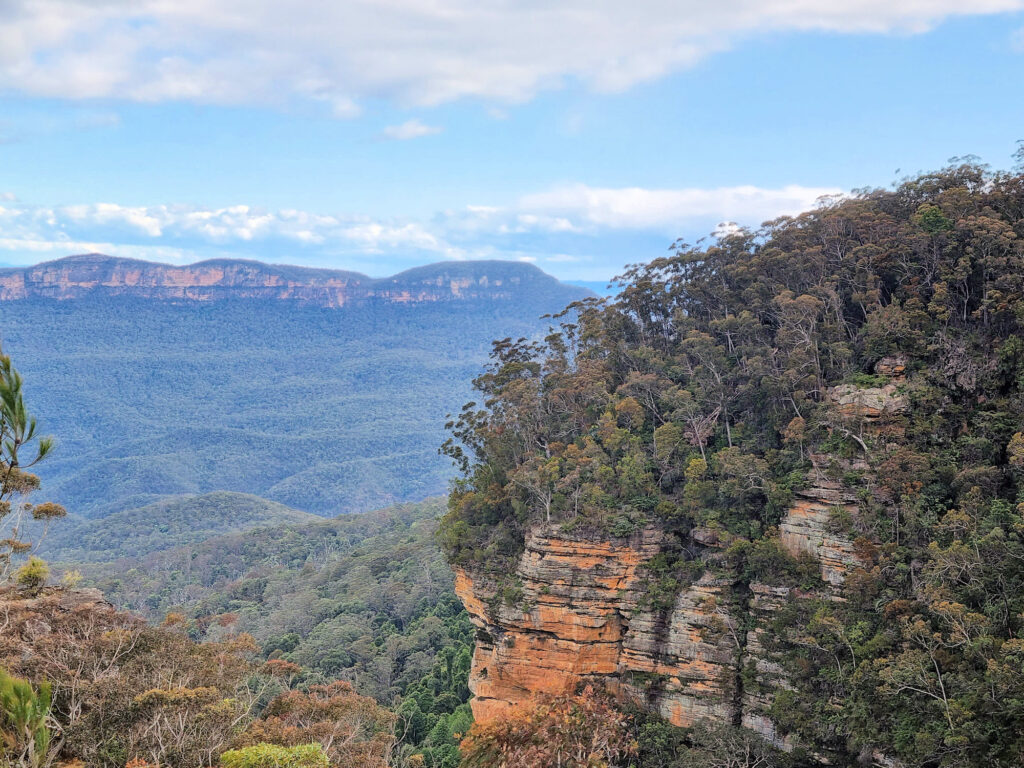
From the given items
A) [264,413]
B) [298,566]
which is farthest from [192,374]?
[298,566]

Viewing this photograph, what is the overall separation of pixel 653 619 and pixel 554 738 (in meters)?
5.22

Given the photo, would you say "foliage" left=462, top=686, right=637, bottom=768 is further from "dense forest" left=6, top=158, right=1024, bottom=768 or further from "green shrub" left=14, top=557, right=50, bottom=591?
"green shrub" left=14, top=557, right=50, bottom=591

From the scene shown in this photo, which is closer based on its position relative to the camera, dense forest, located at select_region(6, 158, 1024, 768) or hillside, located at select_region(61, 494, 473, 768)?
dense forest, located at select_region(6, 158, 1024, 768)

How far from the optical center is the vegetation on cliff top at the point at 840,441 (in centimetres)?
1872

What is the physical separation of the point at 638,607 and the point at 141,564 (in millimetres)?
80397

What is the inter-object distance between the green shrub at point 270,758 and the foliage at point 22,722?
370 centimetres

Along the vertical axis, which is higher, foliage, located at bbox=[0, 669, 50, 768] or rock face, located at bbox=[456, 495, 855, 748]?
foliage, located at bbox=[0, 669, 50, 768]

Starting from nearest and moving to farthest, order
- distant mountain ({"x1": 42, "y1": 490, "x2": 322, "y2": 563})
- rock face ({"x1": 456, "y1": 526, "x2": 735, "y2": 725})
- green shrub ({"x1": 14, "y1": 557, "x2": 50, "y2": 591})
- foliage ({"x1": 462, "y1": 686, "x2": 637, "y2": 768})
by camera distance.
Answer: green shrub ({"x1": 14, "y1": 557, "x2": 50, "y2": 591}) < foliage ({"x1": 462, "y1": 686, "x2": 637, "y2": 768}) < rock face ({"x1": 456, "y1": 526, "x2": 735, "y2": 725}) < distant mountain ({"x1": 42, "y1": 490, "x2": 322, "y2": 563})

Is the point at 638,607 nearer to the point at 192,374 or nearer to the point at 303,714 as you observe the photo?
the point at 303,714

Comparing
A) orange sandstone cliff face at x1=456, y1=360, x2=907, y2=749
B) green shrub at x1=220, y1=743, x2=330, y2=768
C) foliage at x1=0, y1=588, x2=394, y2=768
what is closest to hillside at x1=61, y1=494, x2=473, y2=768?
foliage at x1=0, y1=588, x2=394, y2=768

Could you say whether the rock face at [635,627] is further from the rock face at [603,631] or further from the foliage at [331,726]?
the foliage at [331,726]

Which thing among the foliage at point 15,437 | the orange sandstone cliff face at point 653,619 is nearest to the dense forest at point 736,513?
the foliage at point 15,437

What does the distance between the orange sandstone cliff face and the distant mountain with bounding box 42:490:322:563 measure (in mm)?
83062

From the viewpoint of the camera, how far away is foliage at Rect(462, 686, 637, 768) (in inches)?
864
